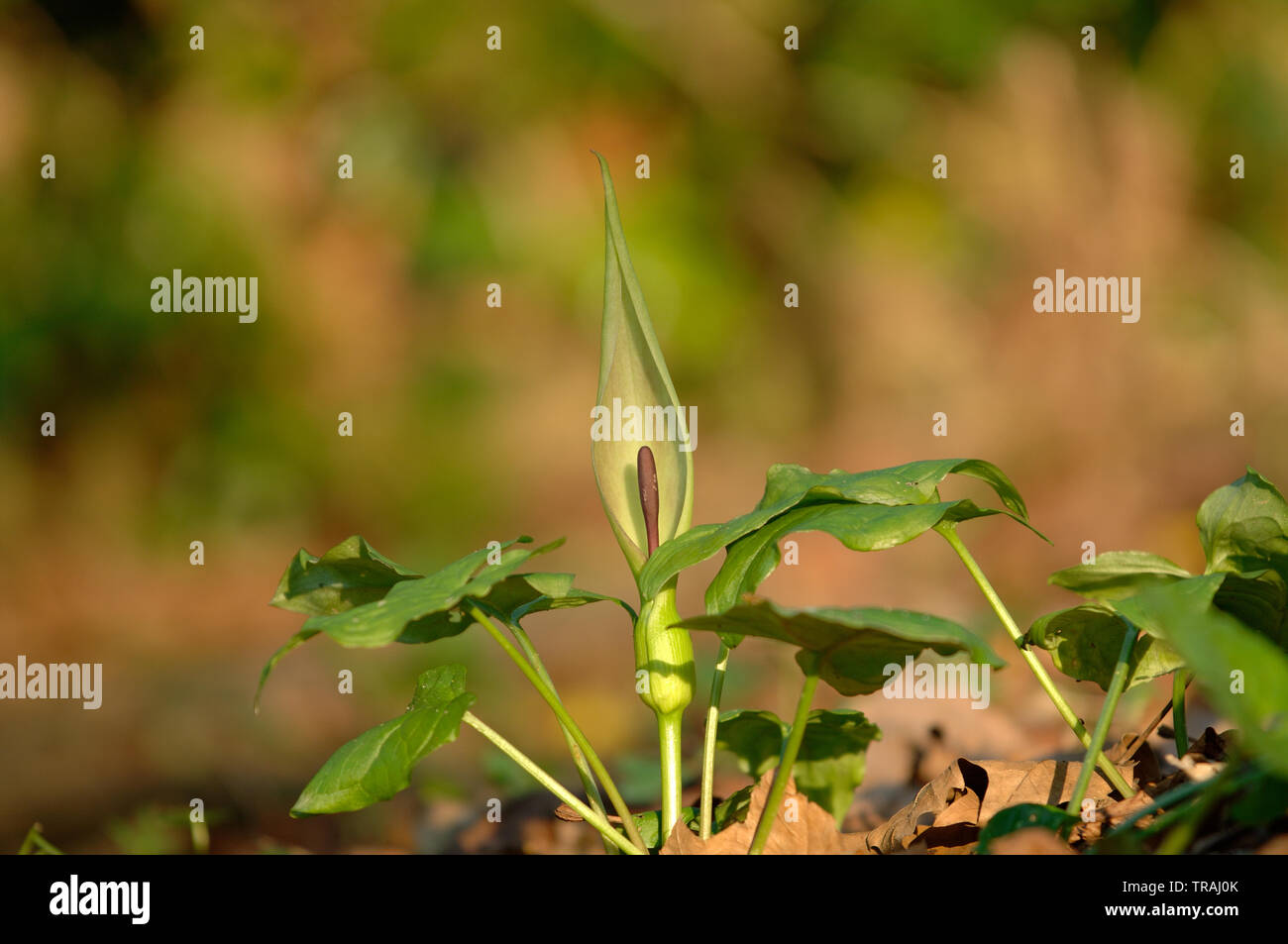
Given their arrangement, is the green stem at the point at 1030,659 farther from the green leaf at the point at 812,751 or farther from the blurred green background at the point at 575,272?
the blurred green background at the point at 575,272

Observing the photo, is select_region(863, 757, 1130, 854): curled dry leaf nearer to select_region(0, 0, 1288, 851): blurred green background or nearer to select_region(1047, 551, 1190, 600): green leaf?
A: select_region(1047, 551, 1190, 600): green leaf

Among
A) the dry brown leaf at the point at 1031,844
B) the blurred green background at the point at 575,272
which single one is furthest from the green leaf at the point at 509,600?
the blurred green background at the point at 575,272

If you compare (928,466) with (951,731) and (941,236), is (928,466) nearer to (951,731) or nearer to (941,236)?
(951,731)


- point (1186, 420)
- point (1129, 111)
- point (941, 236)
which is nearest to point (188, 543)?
point (941, 236)

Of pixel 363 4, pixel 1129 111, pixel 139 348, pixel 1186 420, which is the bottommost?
pixel 1186 420

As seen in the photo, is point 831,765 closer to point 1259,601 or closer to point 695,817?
point 695,817

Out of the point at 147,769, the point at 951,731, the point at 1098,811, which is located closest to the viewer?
the point at 1098,811

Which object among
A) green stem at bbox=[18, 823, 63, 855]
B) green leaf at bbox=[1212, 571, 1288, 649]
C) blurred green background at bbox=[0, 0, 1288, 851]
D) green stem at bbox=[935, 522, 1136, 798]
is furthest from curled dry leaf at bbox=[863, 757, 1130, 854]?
blurred green background at bbox=[0, 0, 1288, 851]
